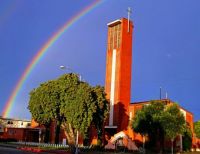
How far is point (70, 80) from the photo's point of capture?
55.3m

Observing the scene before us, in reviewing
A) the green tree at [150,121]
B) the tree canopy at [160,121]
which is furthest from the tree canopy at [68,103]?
the tree canopy at [160,121]

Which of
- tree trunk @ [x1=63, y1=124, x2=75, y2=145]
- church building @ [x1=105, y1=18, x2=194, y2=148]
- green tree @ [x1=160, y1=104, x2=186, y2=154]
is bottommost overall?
tree trunk @ [x1=63, y1=124, x2=75, y2=145]

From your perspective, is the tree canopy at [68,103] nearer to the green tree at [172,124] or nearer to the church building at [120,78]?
the green tree at [172,124]

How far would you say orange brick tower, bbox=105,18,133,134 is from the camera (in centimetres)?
7859

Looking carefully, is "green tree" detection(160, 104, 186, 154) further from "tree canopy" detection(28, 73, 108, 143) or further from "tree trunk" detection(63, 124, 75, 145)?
"tree trunk" detection(63, 124, 75, 145)

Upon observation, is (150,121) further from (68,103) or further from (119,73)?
(119,73)

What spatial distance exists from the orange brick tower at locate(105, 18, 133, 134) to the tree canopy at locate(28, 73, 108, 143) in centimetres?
1913

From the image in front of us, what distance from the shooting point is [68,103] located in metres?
53.7

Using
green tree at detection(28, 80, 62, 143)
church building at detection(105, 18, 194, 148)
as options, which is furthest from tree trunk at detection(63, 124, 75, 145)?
church building at detection(105, 18, 194, 148)

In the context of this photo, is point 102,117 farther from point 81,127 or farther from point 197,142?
point 197,142

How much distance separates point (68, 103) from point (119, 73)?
2836cm

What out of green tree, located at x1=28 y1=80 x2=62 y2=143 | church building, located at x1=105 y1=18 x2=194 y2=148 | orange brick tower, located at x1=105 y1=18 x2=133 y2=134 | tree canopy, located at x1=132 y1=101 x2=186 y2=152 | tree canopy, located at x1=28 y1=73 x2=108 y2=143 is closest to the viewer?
tree canopy, located at x1=28 y1=73 x2=108 y2=143

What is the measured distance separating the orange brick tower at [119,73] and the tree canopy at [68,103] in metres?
19.1

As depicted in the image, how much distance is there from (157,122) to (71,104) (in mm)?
16028
